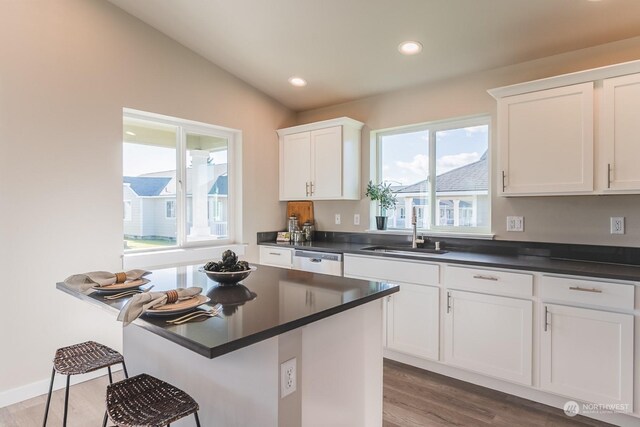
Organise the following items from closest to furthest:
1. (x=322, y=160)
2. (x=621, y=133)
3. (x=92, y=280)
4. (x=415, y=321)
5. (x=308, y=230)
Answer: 1. (x=92, y=280)
2. (x=621, y=133)
3. (x=415, y=321)
4. (x=322, y=160)
5. (x=308, y=230)

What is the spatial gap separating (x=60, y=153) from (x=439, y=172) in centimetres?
313

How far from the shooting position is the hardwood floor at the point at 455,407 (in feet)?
7.23

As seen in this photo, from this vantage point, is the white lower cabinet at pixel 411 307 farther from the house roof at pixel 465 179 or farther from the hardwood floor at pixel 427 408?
the house roof at pixel 465 179

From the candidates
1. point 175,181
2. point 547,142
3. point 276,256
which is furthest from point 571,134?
point 175,181

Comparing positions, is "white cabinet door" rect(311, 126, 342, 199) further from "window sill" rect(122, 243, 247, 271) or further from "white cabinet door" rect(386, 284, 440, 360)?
"white cabinet door" rect(386, 284, 440, 360)

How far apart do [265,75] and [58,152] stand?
6.38 ft

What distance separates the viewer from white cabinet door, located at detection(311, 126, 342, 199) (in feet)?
12.1

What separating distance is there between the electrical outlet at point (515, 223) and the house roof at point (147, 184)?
120 inches

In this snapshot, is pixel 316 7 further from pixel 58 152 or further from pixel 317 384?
pixel 317 384

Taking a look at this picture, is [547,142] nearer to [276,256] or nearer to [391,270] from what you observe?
[391,270]

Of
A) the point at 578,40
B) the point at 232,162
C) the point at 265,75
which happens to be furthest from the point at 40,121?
the point at 578,40

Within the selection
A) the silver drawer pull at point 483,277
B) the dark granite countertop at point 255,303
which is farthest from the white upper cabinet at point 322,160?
the dark granite countertop at point 255,303

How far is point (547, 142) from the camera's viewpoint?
2.52 m

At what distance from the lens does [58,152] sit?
8.66 ft
